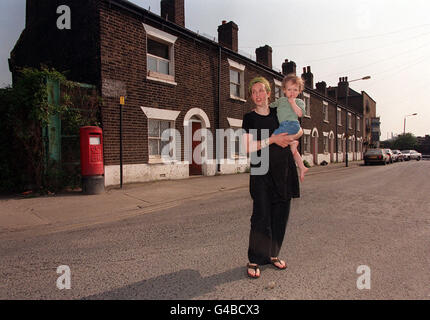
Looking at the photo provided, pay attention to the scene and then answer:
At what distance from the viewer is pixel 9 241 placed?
3.84 meters

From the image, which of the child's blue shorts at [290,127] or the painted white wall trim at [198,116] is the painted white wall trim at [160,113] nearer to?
the painted white wall trim at [198,116]

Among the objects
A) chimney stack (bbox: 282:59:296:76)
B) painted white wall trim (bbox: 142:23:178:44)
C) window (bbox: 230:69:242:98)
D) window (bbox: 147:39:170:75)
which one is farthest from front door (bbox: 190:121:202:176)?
chimney stack (bbox: 282:59:296:76)

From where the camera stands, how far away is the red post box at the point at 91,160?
6902 millimetres

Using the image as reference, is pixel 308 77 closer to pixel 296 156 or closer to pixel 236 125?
pixel 236 125

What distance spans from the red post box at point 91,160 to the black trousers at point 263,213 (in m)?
5.75


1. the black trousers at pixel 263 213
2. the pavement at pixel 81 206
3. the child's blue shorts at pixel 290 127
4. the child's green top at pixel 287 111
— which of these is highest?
the child's green top at pixel 287 111

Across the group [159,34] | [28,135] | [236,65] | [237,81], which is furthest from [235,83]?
[28,135]

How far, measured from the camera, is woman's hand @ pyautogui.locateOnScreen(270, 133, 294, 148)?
2.36 metres

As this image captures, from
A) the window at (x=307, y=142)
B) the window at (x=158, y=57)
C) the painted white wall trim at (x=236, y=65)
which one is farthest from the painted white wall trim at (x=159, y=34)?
the window at (x=307, y=142)

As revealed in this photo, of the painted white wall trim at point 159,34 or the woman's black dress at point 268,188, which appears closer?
the woman's black dress at point 268,188

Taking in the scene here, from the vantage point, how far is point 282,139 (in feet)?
7.76

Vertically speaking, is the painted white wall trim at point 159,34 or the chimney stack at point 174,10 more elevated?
the chimney stack at point 174,10
